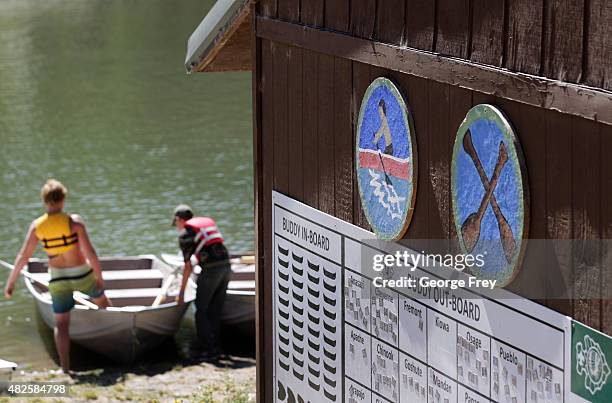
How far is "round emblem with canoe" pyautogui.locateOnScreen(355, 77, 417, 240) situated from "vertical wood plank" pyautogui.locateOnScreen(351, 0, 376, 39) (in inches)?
8.7

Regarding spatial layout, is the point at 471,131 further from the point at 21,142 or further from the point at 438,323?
the point at 21,142

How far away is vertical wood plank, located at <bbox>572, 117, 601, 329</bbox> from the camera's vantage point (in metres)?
3.40

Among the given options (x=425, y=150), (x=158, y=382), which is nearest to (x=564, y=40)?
(x=425, y=150)

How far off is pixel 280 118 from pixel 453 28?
1.65 m

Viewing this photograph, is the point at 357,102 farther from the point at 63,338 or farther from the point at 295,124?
the point at 63,338

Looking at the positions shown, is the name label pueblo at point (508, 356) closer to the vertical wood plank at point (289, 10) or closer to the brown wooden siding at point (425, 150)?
the brown wooden siding at point (425, 150)

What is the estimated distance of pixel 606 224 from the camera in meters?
3.36

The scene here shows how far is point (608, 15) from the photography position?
10.8 ft

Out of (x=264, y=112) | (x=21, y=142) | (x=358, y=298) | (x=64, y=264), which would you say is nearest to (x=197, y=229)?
(x=64, y=264)

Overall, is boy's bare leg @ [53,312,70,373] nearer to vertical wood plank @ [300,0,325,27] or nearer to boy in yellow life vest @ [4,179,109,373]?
boy in yellow life vest @ [4,179,109,373]

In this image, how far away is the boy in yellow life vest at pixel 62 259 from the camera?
422 inches

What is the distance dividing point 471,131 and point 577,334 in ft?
2.62

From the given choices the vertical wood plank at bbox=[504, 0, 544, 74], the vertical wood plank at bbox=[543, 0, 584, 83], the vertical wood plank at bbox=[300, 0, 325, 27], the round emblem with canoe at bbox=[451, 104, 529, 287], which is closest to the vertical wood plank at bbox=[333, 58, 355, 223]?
the vertical wood plank at bbox=[300, 0, 325, 27]

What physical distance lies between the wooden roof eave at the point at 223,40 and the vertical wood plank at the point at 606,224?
2.81 metres
